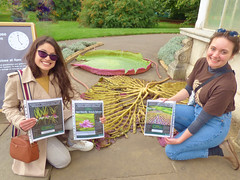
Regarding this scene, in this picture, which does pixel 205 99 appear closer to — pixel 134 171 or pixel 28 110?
pixel 134 171

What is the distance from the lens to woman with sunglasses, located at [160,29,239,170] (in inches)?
65.0

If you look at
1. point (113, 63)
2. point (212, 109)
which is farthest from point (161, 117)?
point (113, 63)

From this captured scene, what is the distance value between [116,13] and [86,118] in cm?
1239

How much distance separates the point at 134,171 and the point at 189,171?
1.82 feet

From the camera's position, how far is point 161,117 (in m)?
1.99

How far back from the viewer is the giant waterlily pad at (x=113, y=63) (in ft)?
13.2

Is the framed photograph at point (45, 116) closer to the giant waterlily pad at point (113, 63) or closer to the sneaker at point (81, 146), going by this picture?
the sneaker at point (81, 146)

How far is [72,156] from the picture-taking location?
79.7 inches

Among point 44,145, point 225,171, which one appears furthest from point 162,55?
point 44,145

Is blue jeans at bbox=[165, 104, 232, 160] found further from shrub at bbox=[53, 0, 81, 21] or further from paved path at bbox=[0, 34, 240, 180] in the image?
shrub at bbox=[53, 0, 81, 21]

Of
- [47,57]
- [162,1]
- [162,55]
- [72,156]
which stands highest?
[162,1]

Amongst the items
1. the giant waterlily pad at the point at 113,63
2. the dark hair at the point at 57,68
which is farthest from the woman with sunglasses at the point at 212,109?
the giant waterlily pad at the point at 113,63

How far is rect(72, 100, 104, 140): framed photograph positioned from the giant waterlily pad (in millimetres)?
2150

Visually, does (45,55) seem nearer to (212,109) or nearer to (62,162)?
(62,162)
